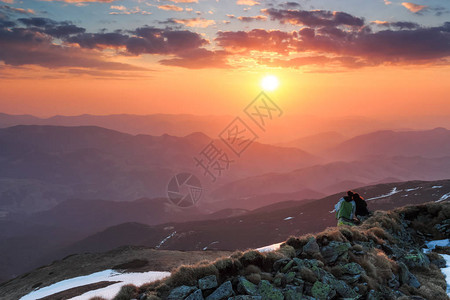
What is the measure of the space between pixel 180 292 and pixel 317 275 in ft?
17.4

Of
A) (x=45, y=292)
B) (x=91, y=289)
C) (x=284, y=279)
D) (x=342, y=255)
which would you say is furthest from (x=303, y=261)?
(x=45, y=292)

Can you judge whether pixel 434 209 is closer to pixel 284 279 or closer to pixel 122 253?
pixel 284 279

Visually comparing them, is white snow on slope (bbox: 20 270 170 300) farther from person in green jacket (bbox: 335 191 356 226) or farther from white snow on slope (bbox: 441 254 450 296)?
white snow on slope (bbox: 441 254 450 296)

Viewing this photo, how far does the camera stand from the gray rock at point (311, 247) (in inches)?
535

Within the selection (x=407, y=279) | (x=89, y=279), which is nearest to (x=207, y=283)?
(x=407, y=279)

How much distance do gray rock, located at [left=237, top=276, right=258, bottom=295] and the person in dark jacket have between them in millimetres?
14194

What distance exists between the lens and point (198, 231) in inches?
6531

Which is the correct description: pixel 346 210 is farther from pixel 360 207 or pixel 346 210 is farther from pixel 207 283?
pixel 207 283

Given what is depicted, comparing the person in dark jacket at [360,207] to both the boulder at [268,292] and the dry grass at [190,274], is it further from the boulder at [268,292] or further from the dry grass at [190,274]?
the dry grass at [190,274]

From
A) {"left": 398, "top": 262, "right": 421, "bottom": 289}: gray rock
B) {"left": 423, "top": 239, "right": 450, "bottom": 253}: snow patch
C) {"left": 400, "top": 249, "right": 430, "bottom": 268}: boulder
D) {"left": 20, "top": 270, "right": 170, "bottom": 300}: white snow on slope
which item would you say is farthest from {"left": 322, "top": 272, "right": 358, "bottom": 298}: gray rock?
{"left": 20, "top": 270, "right": 170, "bottom": 300}: white snow on slope

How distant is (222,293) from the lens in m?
10.5

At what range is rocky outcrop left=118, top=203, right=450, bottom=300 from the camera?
424 inches

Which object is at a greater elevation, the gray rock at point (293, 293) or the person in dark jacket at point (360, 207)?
the gray rock at point (293, 293)

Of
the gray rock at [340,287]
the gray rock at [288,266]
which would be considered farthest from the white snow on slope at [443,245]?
the gray rock at [288,266]
